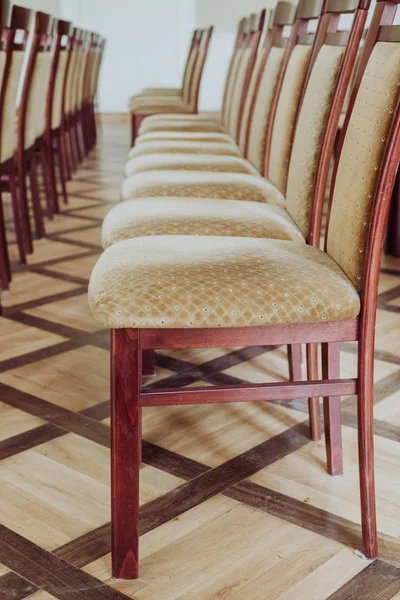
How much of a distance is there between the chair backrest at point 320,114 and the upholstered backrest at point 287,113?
8cm

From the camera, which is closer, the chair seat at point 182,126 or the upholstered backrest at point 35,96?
the upholstered backrest at point 35,96

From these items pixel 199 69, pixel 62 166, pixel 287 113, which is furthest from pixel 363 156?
pixel 199 69

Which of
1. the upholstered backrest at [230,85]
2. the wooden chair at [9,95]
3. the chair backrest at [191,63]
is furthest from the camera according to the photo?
the chair backrest at [191,63]

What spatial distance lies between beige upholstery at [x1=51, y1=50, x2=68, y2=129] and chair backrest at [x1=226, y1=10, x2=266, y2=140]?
90 cm

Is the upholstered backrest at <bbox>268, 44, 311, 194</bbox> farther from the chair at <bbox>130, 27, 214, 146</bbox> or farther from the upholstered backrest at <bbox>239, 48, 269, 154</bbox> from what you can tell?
the chair at <bbox>130, 27, 214, 146</bbox>

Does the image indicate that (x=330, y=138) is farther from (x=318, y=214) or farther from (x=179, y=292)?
(x=179, y=292)

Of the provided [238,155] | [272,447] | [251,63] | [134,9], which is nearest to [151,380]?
[272,447]

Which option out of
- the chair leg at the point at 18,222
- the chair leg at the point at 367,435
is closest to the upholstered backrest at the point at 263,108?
the chair leg at the point at 18,222

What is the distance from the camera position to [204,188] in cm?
200

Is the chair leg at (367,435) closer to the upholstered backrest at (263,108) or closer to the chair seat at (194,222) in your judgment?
the chair seat at (194,222)

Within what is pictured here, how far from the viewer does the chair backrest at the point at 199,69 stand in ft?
15.5

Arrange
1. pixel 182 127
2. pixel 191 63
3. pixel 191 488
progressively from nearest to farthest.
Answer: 1. pixel 191 488
2. pixel 182 127
3. pixel 191 63

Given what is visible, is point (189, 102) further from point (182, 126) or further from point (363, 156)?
point (363, 156)

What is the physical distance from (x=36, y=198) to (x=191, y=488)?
2215 millimetres
